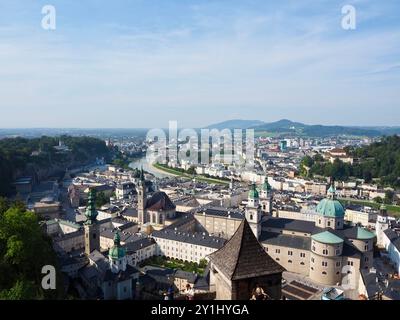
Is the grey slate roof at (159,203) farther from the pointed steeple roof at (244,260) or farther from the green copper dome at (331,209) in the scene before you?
the pointed steeple roof at (244,260)

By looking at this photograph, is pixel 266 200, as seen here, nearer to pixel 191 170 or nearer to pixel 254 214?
pixel 254 214

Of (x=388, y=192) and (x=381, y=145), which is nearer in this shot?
(x=388, y=192)

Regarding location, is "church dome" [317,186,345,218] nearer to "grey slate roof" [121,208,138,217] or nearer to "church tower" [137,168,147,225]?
"church tower" [137,168,147,225]

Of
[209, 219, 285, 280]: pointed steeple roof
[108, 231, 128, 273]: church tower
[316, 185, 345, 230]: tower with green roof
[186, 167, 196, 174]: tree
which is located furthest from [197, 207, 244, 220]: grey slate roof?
[186, 167, 196, 174]: tree

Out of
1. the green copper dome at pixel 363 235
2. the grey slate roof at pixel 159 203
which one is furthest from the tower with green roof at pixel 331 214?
the grey slate roof at pixel 159 203

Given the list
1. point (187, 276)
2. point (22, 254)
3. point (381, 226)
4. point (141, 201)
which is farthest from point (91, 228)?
point (381, 226)
